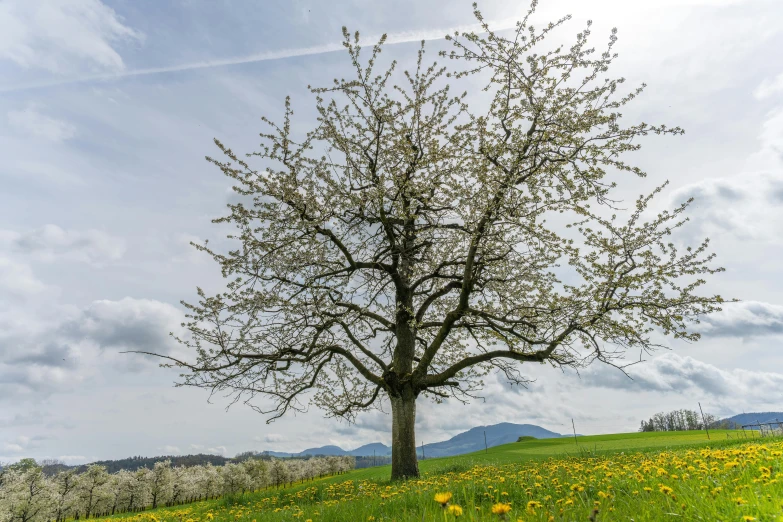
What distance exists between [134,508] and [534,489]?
65.7 meters

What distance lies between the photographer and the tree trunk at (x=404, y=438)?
1417 centimetres

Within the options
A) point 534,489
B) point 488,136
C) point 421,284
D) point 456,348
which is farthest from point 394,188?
point 534,489

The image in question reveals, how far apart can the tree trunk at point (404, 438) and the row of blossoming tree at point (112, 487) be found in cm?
3891

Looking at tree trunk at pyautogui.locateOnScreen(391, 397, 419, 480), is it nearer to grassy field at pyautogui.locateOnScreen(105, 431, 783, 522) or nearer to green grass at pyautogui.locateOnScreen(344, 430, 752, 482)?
green grass at pyautogui.locateOnScreen(344, 430, 752, 482)

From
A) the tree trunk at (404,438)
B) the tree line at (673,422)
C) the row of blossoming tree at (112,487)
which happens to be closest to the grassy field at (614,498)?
the tree trunk at (404,438)

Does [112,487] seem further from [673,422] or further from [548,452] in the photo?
[673,422]

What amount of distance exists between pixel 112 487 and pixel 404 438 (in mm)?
55110

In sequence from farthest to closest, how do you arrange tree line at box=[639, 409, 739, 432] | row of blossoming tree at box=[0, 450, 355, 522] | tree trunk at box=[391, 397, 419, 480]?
tree line at box=[639, 409, 739, 432] → row of blossoming tree at box=[0, 450, 355, 522] → tree trunk at box=[391, 397, 419, 480]

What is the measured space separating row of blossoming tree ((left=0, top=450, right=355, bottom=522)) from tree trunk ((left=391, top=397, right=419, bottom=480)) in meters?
38.9

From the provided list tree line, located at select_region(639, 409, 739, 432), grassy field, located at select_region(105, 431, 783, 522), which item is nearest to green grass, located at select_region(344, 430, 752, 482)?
grassy field, located at select_region(105, 431, 783, 522)

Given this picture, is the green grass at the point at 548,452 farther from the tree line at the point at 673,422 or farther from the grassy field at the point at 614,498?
the tree line at the point at 673,422

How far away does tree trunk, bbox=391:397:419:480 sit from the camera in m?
14.2

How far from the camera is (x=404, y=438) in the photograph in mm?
14570

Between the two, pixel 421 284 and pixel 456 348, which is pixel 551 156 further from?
pixel 456 348
